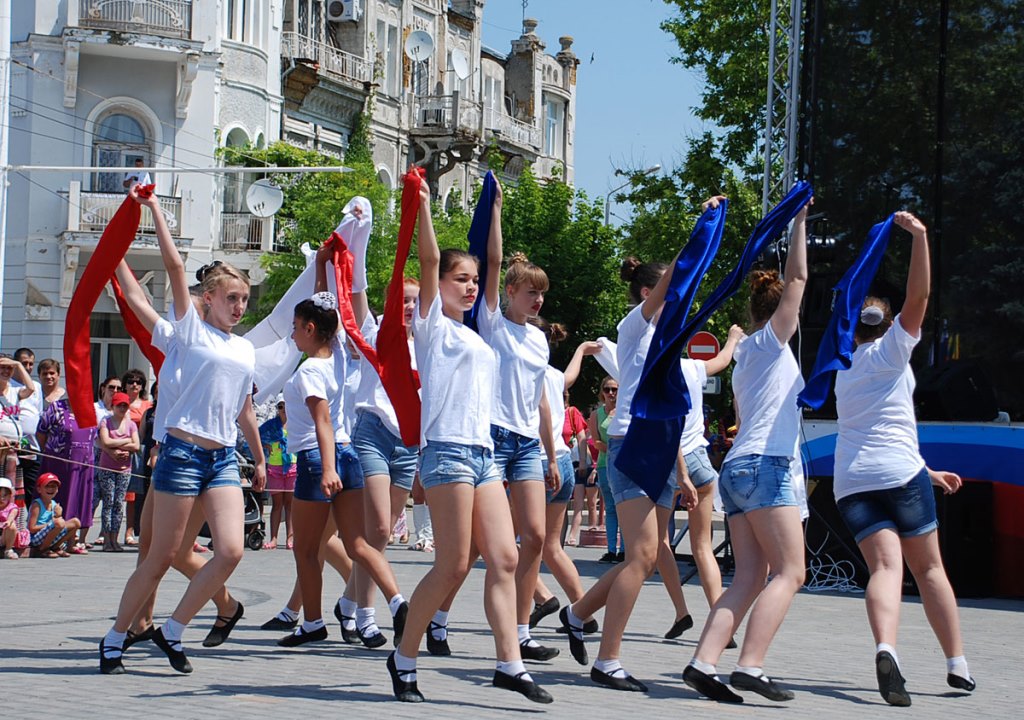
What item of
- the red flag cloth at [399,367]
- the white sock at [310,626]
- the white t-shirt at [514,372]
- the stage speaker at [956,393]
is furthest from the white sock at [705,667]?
the stage speaker at [956,393]

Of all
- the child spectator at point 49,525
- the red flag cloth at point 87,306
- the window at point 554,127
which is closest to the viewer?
the red flag cloth at point 87,306

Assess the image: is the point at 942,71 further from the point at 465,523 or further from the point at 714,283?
the point at 714,283

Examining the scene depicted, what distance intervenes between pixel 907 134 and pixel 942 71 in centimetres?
58

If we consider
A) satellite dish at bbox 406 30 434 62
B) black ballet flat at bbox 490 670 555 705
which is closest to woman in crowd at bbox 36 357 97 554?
black ballet flat at bbox 490 670 555 705

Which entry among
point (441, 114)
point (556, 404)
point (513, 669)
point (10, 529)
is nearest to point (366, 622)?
point (556, 404)

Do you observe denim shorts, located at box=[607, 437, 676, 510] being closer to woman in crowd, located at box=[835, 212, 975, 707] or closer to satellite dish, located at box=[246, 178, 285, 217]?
woman in crowd, located at box=[835, 212, 975, 707]

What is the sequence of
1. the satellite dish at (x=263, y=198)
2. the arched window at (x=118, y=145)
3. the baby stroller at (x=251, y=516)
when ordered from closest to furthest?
the baby stroller at (x=251, y=516), the arched window at (x=118, y=145), the satellite dish at (x=263, y=198)

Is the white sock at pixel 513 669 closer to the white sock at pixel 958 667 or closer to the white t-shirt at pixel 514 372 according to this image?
the white t-shirt at pixel 514 372

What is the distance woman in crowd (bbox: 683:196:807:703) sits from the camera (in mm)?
7453

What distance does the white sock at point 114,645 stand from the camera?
7723 millimetres

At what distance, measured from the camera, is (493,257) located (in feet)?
25.7

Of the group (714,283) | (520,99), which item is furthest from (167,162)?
(520,99)

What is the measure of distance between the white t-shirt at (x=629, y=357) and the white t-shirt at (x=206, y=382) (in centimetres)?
188

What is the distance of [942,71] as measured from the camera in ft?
44.5
